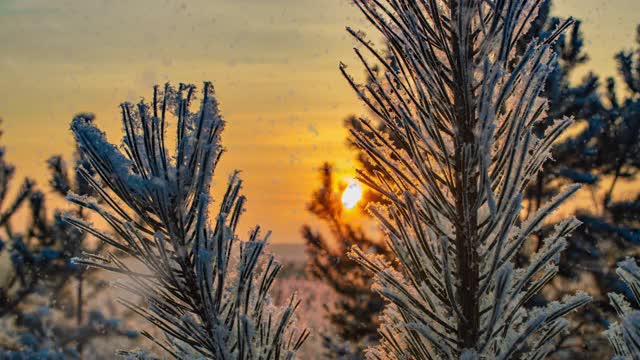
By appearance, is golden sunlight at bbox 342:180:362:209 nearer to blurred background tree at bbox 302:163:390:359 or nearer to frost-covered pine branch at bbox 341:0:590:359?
blurred background tree at bbox 302:163:390:359

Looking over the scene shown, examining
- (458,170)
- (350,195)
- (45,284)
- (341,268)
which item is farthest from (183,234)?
(45,284)

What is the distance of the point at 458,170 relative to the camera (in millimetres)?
2059

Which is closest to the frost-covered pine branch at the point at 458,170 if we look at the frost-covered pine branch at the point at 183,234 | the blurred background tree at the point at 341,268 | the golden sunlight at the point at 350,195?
the frost-covered pine branch at the point at 183,234

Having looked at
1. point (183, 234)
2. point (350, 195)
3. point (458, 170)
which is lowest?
point (183, 234)

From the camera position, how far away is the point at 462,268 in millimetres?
2059

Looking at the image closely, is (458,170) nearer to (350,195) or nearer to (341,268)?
(350,195)

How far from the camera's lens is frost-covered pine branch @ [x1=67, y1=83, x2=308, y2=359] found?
1.97 m

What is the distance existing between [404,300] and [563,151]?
12.6 metres

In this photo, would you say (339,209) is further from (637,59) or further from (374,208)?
(374,208)

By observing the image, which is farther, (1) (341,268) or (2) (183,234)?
(1) (341,268)

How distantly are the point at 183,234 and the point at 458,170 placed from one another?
90cm

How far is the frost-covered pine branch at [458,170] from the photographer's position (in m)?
1.98

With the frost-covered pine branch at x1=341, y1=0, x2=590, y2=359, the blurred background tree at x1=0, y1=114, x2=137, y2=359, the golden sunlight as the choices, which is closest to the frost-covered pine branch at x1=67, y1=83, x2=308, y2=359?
the frost-covered pine branch at x1=341, y1=0, x2=590, y2=359

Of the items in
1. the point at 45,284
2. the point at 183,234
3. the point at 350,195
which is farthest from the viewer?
the point at 45,284
